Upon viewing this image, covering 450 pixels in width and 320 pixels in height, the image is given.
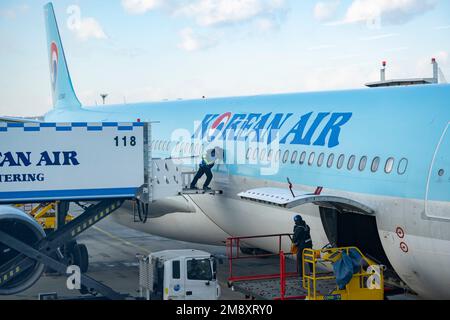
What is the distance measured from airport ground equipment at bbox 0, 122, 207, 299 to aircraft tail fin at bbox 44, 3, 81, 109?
53.0 feet

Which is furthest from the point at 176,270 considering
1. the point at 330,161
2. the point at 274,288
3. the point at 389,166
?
the point at 389,166

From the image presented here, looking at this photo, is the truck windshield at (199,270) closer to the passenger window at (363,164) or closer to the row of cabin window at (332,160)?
the row of cabin window at (332,160)

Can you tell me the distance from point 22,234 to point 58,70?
57.4 feet

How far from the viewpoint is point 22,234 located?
1603cm

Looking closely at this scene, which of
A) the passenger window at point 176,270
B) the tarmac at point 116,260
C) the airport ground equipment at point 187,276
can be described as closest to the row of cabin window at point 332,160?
the airport ground equipment at point 187,276

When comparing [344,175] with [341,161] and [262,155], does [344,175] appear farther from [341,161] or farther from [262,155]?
[262,155]

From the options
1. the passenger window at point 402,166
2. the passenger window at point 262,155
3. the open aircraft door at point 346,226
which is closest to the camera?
the passenger window at point 402,166

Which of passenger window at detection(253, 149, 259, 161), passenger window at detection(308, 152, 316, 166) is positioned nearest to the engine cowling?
passenger window at detection(253, 149, 259, 161)

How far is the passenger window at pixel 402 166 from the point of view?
37.2 feet

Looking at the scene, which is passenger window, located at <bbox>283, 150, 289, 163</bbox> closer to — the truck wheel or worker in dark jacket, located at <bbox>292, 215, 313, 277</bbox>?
worker in dark jacket, located at <bbox>292, 215, 313, 277</bbox>

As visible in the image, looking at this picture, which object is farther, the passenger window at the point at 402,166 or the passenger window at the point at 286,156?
the passenger window at the point at 286,156

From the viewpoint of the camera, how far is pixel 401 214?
11219 millimetres

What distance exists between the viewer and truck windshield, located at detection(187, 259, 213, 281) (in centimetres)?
Answer: 1449
